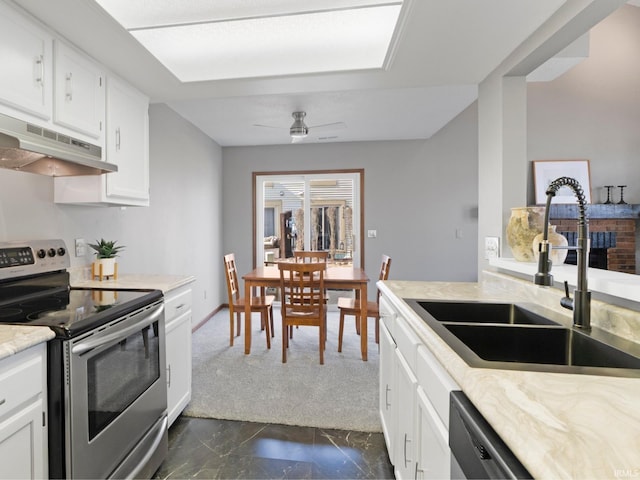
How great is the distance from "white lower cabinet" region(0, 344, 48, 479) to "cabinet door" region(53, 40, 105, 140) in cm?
120

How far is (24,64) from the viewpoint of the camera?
1.38 metres

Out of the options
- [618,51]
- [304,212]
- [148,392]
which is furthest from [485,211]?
[618,51]

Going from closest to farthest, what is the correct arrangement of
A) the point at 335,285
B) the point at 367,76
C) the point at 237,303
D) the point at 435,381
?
1. the point at 435,381
2. the point at 367,76
3. the point at 335,285
4. the point at 237,303

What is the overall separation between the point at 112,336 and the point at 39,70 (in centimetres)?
130

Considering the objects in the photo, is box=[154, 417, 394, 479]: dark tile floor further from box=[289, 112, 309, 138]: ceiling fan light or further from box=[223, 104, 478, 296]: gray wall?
box=[223, 104, 478, 296]: gray wall

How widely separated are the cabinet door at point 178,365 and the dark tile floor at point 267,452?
15cm

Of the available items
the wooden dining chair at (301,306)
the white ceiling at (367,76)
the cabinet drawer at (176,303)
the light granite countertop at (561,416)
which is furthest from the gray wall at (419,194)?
the light granite countertop at (561,416)

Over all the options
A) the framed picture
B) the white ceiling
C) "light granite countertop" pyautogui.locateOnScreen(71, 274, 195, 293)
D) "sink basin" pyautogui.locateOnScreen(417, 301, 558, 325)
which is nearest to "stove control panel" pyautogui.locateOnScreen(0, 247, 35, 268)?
"light granite countertop" pyautogui.locateOnScreen(71, 274, 195, 293)

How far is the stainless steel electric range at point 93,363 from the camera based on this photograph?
1.09 m

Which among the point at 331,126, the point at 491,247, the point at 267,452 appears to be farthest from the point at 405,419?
the point at 331,126

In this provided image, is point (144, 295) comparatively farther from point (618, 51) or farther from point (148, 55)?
point (618, 51)

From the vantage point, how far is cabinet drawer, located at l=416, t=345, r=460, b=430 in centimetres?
81

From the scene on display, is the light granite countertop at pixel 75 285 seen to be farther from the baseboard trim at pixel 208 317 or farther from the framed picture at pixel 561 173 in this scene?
the framed picture at pixel 561 173

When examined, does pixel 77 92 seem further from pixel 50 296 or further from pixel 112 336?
pixel 112 336
